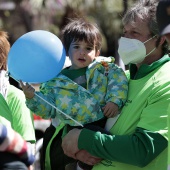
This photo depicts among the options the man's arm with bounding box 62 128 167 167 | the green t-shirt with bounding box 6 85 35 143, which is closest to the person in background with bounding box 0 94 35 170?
the man's arm with bounding box 62 128 167 167

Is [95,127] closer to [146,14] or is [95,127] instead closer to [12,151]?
[146,14]

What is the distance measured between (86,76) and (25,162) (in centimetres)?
135

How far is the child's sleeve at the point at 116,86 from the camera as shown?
405 cm

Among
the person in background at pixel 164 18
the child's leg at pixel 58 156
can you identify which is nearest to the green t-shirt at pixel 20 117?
the child's leg at pixel 58 156

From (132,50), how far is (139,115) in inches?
18.6

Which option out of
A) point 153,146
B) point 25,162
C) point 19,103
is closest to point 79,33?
point 19,103

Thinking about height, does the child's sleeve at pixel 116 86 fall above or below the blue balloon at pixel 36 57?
below

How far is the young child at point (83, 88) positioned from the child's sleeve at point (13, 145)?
42.0 inches

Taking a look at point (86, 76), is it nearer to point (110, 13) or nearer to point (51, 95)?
point (51, 95)

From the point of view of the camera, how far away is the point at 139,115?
3871 millimetres

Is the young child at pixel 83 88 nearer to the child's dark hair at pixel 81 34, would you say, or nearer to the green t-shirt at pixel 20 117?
the child's dark hair at pixel 81 34

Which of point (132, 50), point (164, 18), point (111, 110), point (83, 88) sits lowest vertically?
point (111, 110)

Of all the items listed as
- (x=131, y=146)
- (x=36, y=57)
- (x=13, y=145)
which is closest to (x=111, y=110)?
(x=131, y=146)

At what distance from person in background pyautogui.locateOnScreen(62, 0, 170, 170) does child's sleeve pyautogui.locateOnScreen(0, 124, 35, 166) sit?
0.88m
